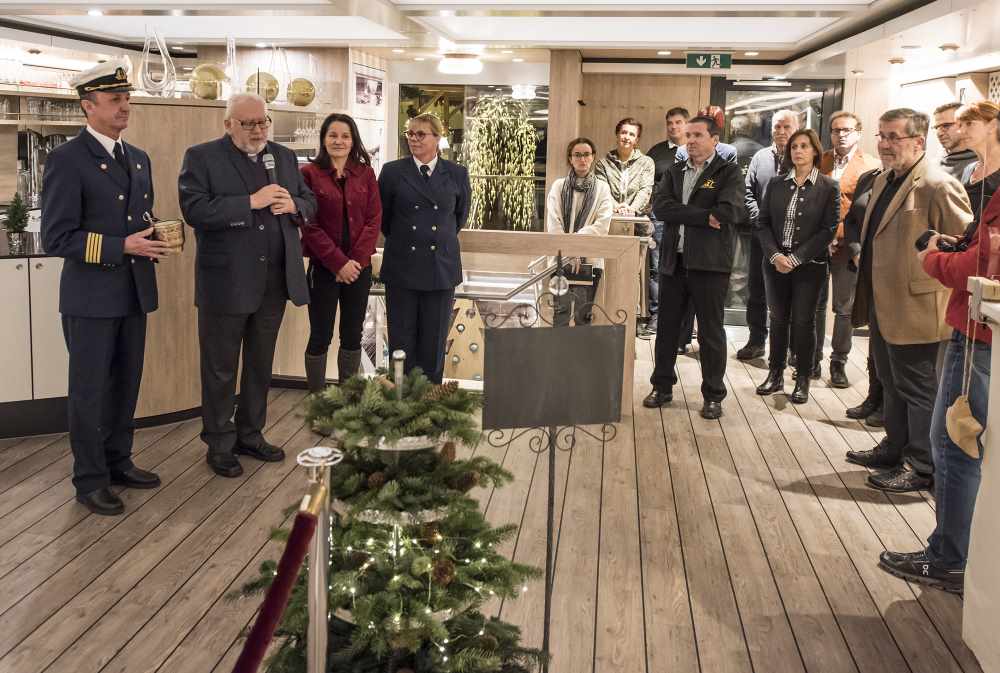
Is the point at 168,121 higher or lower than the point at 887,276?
higher

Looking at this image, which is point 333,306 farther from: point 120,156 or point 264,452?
point 120,156

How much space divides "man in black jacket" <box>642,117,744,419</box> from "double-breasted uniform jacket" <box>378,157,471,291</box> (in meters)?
1.30

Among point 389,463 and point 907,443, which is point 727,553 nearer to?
point 907,443

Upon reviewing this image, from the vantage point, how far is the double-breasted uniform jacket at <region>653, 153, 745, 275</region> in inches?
223

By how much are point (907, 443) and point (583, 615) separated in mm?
2400

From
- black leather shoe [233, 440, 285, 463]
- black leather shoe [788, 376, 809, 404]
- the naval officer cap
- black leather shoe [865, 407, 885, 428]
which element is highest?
the naval officer cap

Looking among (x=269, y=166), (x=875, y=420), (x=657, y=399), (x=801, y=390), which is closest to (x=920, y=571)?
(x=875, y=420)

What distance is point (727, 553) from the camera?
3986 mm

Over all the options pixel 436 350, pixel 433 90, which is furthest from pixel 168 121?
pixel 433 90

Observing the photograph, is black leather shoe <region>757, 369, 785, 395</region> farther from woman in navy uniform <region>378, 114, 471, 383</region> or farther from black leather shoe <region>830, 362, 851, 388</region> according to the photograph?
woman in navy uniform <region>378, 114, 471, 383</region>

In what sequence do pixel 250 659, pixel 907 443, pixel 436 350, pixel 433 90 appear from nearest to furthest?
pixel 250 659 < pixel 907 443 < pixel 436 350 < pixel 433 90

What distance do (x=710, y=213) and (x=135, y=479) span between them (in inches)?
131

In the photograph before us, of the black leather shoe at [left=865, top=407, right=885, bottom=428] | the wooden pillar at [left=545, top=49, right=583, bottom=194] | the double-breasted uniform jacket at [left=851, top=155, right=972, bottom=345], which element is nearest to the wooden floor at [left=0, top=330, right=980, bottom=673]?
the black leather shoe at [left=865, top=407, right=885, bottom=428]

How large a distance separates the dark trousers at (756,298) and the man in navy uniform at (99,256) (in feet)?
14.5
